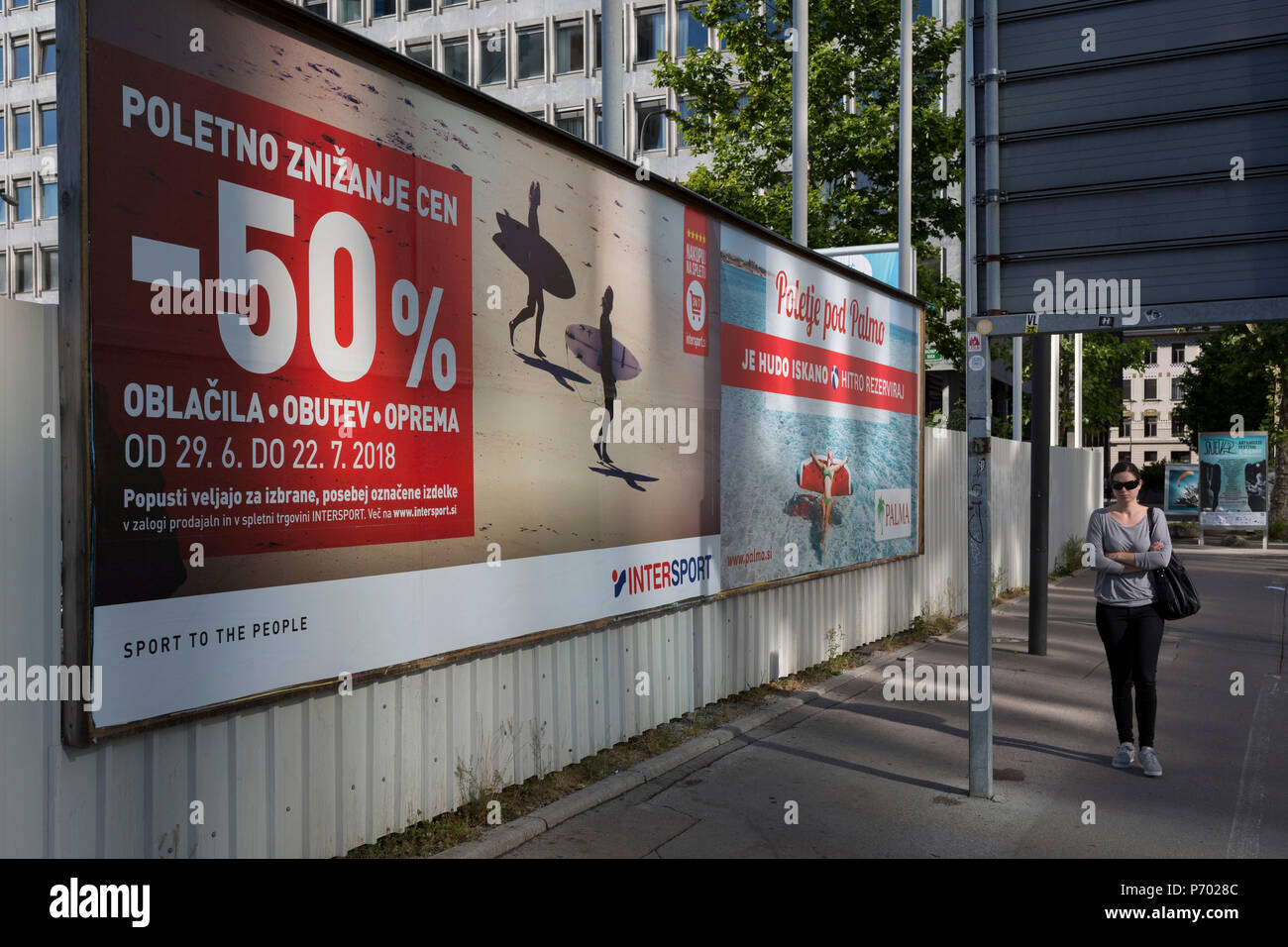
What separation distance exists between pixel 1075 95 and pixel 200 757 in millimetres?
6289

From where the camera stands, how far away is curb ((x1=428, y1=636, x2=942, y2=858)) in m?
5.45

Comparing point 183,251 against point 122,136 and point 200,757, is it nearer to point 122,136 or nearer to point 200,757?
point 122,136

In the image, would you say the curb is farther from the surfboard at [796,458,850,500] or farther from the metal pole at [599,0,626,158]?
the metal pole at [599,0,626,158]

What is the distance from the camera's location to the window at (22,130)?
50.5m

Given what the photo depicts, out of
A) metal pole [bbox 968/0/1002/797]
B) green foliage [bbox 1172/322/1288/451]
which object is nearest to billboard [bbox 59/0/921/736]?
metal pole [bbox 968/0/1002/797]

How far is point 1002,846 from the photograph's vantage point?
5676mm

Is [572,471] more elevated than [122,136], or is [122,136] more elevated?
[122,136]

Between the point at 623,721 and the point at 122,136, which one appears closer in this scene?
the point at 122,136

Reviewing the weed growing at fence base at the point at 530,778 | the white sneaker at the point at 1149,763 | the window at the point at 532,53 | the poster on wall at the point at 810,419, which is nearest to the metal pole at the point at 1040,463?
the poster on wall at the point at 810,419

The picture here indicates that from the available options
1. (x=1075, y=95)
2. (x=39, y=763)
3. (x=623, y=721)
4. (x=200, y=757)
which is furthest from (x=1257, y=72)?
(x=39, y=763)

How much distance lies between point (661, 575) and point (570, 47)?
37557 millimetres

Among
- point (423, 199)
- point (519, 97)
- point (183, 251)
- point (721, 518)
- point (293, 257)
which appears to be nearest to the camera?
point (183, 251)

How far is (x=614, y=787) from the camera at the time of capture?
21.2ft

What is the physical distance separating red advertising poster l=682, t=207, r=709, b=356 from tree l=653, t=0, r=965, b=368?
1457 centimetres
